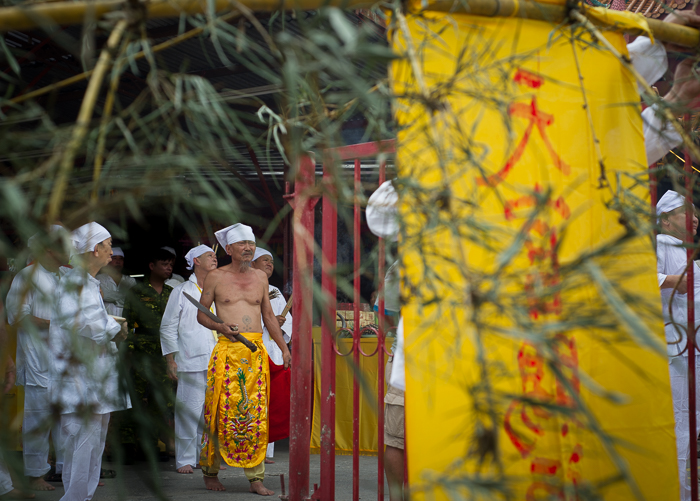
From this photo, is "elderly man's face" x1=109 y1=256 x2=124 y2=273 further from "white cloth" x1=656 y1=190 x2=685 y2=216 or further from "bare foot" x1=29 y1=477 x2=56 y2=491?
"white cloth" x1=656 y1=190 x2=685 y2=216

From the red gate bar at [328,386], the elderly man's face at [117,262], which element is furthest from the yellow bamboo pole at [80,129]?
the elderly man's face at [117,262]

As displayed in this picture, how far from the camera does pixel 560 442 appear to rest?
145cm

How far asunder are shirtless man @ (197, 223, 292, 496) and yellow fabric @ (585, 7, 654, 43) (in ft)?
10.7

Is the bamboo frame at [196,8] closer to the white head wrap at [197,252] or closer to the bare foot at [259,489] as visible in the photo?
the bare foot at [259,489]

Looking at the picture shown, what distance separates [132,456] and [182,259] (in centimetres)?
312

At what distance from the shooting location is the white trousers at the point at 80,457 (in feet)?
11.0

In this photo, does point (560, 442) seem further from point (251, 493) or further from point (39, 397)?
point (39, 397)

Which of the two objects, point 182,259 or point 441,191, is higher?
point 182,259

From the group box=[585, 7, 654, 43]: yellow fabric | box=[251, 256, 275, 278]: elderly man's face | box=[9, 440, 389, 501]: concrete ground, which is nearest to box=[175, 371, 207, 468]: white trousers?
box=[9, 440, 389, 501]: concrete ground

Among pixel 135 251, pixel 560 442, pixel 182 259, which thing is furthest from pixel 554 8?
pixel 182 259

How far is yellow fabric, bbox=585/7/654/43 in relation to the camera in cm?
148

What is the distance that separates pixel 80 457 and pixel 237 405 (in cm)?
106

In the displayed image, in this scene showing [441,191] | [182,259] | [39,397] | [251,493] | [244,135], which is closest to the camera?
[441,191]

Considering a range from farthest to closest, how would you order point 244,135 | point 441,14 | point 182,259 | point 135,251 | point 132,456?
point 182,259 < point 135,251 < point 132,456 < point 441,14 < point 244,135
